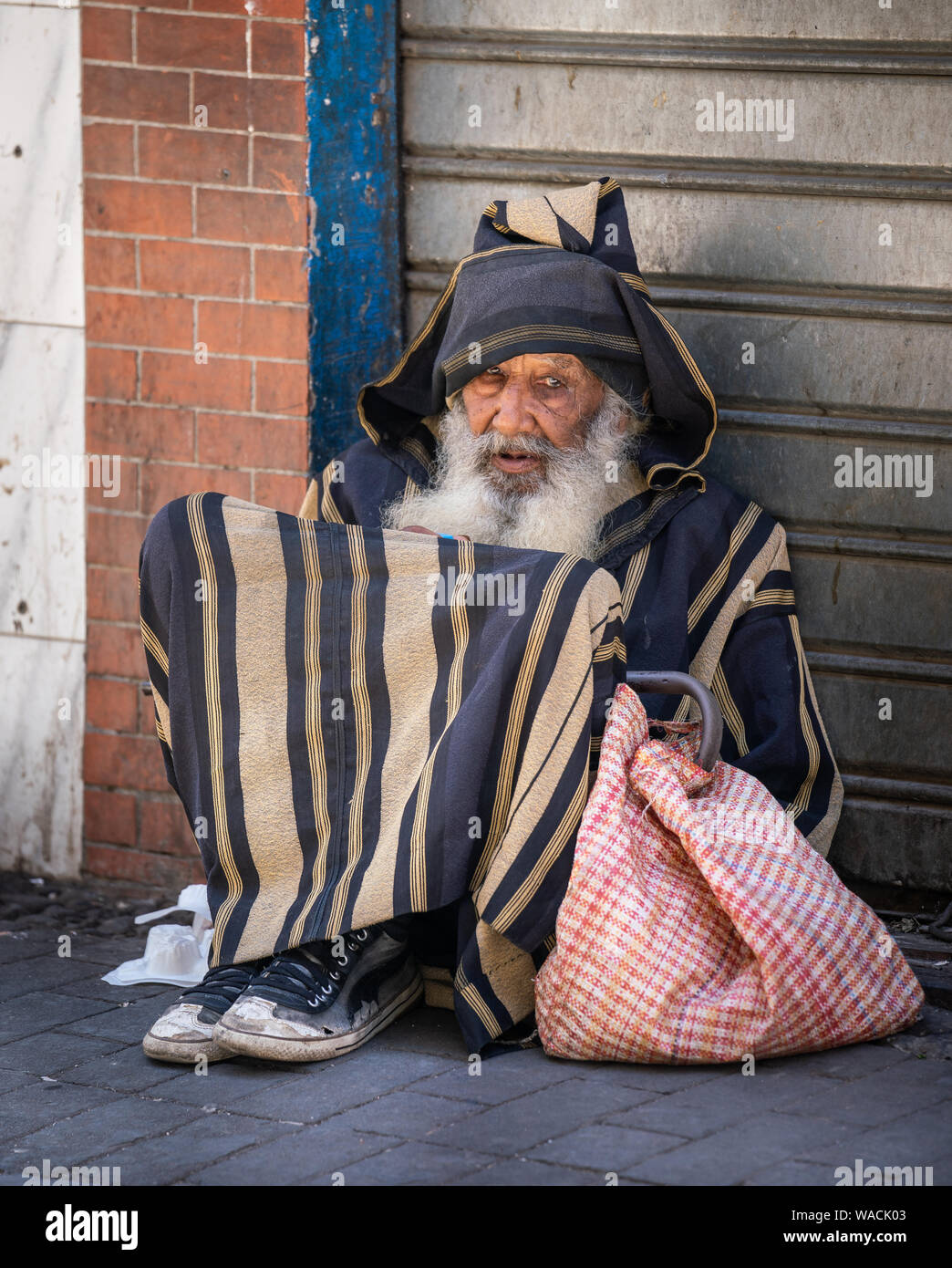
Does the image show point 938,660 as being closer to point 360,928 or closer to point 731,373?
point 731,373

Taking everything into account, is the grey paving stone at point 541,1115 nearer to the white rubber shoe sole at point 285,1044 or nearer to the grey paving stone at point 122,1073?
the white rubber shoe sole at point 285,1044

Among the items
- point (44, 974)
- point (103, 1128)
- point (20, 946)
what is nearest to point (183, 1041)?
point (103, 1128)

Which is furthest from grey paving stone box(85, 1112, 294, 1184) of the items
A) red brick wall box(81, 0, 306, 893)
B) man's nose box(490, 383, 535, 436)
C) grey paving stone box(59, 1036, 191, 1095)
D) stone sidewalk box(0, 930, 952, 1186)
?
man's nose box(490, 383, 535, 436)

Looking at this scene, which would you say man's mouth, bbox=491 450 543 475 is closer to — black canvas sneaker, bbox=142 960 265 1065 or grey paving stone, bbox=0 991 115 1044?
black canvas sneaker, bbox=142 960 265 1065

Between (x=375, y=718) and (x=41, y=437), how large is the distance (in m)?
1.62

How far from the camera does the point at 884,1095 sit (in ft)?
9.29

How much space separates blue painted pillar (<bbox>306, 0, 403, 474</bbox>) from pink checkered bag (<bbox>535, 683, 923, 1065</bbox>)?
4.73 ft

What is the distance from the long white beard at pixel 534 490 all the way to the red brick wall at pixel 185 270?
0.50 meters

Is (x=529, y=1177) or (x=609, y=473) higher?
(x=609, y=473)

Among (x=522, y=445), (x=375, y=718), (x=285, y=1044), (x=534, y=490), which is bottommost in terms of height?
(x=285, y=1044)

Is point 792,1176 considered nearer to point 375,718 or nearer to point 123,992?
point 375,718

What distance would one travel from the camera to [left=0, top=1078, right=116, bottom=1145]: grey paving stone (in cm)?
286
